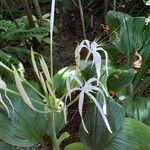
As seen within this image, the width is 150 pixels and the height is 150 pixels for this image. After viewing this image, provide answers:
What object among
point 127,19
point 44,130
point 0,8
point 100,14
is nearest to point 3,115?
point 44,130

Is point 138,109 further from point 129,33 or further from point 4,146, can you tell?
point 4,146

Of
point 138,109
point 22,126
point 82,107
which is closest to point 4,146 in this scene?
point 22,126

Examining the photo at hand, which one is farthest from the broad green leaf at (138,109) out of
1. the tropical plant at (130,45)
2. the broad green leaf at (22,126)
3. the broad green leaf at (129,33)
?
the broad green leaf at (22,126)

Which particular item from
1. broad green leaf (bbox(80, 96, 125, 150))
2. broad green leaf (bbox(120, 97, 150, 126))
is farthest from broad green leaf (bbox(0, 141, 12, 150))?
broad green leaf (bbox(120, 97, 150, 126))

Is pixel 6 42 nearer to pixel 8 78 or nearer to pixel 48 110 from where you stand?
pixel 8 78

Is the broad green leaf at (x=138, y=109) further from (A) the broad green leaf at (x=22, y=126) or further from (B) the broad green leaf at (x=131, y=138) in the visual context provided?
(A) the broad green leaf at (x=22, y=126)

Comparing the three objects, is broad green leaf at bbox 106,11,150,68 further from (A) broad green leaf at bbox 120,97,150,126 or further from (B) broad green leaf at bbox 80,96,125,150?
(B) broad green leaf at bbox 80,96,125,150
